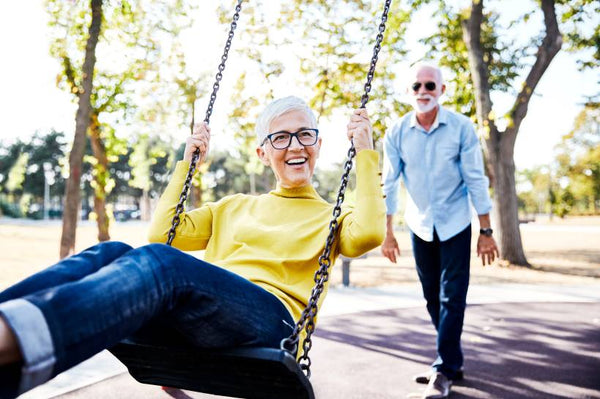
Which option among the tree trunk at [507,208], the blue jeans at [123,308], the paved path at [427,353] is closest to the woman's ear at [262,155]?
the blue jeans at [123,308]

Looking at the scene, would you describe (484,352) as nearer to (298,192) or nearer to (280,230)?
(298,192)

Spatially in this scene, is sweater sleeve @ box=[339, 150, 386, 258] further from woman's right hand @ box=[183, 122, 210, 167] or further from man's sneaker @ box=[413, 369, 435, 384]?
man's sneaker @ box=[413, 369, 435, 384]

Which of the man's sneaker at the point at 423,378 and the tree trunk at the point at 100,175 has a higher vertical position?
the tree trunk at the point at 100,175

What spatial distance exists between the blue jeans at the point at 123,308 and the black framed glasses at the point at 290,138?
0.66 m

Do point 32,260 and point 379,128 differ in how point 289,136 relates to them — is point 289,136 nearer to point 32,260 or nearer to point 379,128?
point 379,128

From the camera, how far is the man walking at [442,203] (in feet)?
8.88

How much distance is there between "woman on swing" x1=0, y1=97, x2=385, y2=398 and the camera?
977 mm

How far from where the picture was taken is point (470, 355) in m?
3.51

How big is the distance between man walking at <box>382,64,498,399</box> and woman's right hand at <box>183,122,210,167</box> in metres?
1.31

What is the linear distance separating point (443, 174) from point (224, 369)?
183 centimetres

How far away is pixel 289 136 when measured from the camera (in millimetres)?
1912

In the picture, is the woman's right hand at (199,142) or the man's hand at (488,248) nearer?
the woman's right hand at (199,142)

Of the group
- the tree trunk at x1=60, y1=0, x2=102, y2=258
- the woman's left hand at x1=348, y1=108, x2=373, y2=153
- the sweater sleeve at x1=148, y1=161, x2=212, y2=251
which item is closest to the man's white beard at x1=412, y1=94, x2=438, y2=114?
the woman's left hand at x1=348, y1=108, x2=373, y2=153

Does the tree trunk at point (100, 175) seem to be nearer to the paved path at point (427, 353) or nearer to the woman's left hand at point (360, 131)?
the paved path at point (427, 353)
